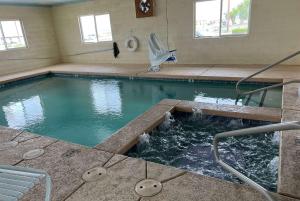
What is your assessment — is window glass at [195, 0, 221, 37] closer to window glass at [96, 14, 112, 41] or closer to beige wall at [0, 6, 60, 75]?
window glass at [96, 14, 112, 41]

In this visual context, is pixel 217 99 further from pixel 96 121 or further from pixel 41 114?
pixel 41 114

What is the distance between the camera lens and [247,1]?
5730 mm

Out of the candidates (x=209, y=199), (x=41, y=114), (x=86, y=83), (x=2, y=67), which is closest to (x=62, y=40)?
(x=2, y=67)

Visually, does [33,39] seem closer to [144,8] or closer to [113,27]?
[113,27]

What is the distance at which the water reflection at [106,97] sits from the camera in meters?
4.22

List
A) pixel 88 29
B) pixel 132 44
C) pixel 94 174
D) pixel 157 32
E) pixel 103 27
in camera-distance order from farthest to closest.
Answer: pixel 88 29 → pixel 103 27 → pixel 132 44 → pixel 157 32 → pixel 94 174

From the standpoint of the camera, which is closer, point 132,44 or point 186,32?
point 186,32

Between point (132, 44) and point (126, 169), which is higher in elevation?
point (132, 44)

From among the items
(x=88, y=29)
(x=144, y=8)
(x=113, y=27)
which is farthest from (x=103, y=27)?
(x=144, y=8)

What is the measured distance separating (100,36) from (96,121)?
17.4 feet

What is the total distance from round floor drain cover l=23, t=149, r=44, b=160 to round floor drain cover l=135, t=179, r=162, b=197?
1159 mm

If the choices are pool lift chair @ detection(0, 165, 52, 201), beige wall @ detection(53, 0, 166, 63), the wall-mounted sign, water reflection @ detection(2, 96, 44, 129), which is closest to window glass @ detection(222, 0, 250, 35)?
beige wall @ detection(53, 0, 166, 63)

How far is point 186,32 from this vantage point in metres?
6.62

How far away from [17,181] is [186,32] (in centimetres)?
618
